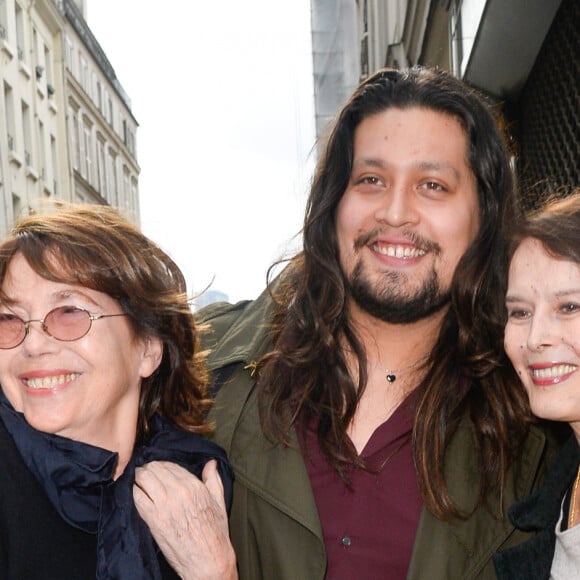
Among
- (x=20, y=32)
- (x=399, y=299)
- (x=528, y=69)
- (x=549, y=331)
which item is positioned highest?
(x=20, y=32)

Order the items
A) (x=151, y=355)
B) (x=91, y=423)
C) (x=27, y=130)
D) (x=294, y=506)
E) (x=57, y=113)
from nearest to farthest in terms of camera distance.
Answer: (x=91, y=423), (x=151, y=355), (x=294, y=506), (x=27, y=130), (x=57, y=113)

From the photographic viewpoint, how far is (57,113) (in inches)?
1224

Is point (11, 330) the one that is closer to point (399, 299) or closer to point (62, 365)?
point (62, 365)

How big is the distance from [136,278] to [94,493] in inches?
25.5

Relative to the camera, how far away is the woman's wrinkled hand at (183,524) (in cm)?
277

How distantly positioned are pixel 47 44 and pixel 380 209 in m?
29.7

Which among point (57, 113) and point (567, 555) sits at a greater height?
point (57, 113)

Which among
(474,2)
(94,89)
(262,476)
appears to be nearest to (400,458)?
(262,476)

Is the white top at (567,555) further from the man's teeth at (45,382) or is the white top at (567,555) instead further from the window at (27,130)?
the window at (27,130)

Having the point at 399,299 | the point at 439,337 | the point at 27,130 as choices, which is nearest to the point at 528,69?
the point at 439,337

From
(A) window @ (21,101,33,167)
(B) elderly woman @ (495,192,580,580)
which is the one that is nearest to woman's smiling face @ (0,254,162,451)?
(B) elderly woman @ (495,192,580,580)

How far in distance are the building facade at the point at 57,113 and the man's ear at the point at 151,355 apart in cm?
2005

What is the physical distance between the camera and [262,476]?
10.8 ft

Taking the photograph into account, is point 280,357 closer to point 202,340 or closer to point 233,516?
point 202,340
